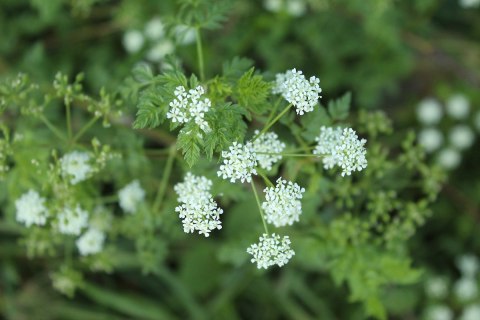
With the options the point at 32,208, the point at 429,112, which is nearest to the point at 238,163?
the point at 32,208

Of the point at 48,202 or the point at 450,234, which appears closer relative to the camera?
the point at 48,202

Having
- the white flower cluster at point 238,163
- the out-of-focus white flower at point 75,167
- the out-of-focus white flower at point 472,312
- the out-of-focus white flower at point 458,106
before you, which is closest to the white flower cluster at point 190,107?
the white flower cluster at point 238,163

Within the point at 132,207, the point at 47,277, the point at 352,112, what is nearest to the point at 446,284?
the point at 352,112

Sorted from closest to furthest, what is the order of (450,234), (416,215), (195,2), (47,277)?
(195,2) → (416,215) → (47,277) → (450,234)

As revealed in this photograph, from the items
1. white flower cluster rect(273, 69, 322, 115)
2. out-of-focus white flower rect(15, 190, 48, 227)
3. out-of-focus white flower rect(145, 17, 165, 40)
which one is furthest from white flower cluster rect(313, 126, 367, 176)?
out-of-focus white flower rect(145, 17, 165, 40)

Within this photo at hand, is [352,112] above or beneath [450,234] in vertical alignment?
above

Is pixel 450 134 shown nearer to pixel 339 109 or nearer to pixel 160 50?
pixel 160 50

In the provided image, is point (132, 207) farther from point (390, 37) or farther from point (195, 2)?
point (390, 37)

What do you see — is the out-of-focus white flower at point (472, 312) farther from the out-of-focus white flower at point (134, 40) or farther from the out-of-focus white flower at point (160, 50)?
the out-of-focus white flower at point (134, 40)
